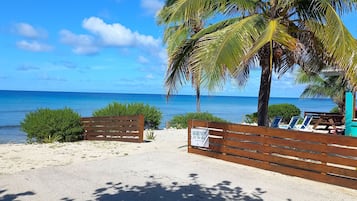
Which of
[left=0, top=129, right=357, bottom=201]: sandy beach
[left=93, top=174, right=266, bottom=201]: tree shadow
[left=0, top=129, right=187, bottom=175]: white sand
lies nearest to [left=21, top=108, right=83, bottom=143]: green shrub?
[left=0, top=129, right=187, bottom=175]: white sand

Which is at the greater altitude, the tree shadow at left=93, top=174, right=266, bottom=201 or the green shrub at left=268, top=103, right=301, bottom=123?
the green shrub at left=268, top=103, right=301, bottom=123

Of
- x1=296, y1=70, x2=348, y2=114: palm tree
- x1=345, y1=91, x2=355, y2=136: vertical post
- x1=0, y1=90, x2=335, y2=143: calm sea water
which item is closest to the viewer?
x1=345, y1=91, x2=355, y2=136: vertical post

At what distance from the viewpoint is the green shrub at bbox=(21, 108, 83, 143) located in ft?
44.0

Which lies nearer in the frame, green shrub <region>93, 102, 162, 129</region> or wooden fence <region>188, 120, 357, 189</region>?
wooden fence <region>188, 120, 357, 189</region>

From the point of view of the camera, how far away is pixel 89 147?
11656 millimetres

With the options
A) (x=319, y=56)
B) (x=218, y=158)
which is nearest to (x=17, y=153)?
(x=218, y=158)

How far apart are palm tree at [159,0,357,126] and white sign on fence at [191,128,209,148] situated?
143 cm

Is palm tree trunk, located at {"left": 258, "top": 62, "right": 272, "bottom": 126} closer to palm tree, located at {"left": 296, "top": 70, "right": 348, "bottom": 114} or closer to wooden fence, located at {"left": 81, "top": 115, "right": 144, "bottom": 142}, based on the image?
wooden fence, located at {"left": 81, "top": 115, "right": 144, "bottom": 142}

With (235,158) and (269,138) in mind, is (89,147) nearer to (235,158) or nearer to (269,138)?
(235,158)

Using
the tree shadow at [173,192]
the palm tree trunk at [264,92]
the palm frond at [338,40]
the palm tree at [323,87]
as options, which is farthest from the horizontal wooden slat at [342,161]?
the palm tree at [323,87]

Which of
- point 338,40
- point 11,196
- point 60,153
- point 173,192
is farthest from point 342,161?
point 60,153

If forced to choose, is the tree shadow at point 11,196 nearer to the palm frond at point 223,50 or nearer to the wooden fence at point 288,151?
the palm frond at point 223,50

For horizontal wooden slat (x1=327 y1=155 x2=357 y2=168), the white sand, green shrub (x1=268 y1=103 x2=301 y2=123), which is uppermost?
green shrub (x1=268 y1=103 x2=301 y2=123)

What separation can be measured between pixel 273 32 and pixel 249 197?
321 centimetres
